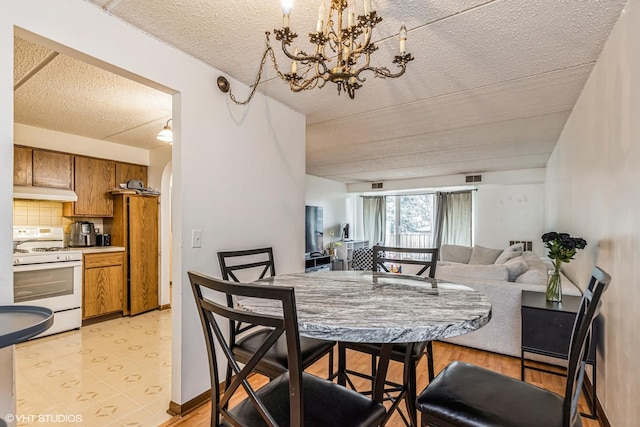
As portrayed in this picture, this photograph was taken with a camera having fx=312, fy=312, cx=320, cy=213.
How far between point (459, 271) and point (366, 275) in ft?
5.82

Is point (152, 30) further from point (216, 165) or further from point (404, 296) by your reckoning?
point (404, 296)

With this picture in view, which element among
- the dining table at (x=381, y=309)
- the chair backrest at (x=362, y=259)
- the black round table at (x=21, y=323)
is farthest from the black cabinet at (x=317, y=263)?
the black round table at (x=21, y=323)

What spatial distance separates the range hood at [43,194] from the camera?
10.4 feet

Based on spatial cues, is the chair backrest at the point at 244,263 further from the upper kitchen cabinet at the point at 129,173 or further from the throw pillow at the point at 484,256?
the throw pillow at the point at 484,256

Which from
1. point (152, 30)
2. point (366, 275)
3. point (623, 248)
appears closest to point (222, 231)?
point (366, 275)

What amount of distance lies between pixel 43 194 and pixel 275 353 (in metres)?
3.38

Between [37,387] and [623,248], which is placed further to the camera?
[37,387]

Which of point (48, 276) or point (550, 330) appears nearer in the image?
point (550, 330)

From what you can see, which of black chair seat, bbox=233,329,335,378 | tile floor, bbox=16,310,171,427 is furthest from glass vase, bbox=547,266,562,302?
tile floor, bbox=16,310,171,427

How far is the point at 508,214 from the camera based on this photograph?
20.3ft

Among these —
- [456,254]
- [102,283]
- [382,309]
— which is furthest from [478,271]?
[102,283]

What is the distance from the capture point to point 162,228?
4.23 meters

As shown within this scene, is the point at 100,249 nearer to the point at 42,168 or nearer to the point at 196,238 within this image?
the point at 42,168

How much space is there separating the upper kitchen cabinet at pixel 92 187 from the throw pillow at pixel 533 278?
4746 mm
